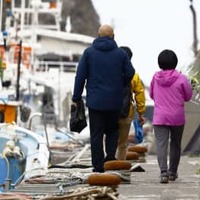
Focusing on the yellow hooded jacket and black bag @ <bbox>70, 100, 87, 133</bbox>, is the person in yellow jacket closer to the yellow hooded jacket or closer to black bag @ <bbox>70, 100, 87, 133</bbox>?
the yellow hooded jacket

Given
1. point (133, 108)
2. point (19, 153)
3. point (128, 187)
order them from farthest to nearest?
point (19, 153)
point (133, 108)
point (128, 187)

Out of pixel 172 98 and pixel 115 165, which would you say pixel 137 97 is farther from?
pixel 115 165

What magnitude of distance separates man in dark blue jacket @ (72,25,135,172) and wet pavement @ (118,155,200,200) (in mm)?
671

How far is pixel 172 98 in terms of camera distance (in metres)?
11.0

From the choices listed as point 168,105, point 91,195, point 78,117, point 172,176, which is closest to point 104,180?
point 91,195

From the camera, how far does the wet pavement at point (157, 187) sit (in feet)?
31.1

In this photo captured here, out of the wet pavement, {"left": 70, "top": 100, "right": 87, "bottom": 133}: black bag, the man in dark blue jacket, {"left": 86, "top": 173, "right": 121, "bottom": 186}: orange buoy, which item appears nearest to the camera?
{"left": 86, "top": 173, "right": 121, "bottom": 186}: orange buoy

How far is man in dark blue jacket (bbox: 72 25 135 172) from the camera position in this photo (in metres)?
11.0

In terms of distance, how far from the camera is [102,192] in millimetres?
8234

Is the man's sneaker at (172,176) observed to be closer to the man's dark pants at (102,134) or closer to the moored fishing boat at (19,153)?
the man's dark pants at (102,134)

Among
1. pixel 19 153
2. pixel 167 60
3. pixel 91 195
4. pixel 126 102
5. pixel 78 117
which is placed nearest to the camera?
pixel 91 195

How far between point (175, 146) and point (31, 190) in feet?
6.21

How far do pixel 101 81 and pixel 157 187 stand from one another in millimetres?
1440

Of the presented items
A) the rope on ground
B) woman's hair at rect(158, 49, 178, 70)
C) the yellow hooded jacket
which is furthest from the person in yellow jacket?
the rope on ground
